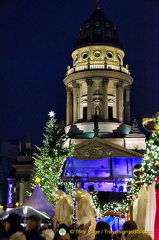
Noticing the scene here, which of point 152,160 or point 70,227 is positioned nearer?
point 70,227

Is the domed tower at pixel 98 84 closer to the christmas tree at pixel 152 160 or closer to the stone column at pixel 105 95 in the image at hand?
the stone column at pixel 105 95

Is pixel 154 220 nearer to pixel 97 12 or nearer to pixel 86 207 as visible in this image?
pixel 86 207

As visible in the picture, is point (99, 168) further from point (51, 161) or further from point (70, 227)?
point (70, 227)

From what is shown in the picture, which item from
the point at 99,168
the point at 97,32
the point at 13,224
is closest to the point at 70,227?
the point at 13,224

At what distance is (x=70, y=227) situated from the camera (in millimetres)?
12016

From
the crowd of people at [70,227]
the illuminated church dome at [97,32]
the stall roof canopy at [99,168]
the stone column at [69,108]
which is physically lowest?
the crowd of people at [70,227]

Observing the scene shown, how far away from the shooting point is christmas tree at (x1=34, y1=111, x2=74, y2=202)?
43.6m

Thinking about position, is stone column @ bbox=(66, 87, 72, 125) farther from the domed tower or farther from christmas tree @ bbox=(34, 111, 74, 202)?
christmas tree @ bbox=(34, 111, 74, 202)

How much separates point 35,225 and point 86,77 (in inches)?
2416

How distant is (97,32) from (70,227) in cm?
6297

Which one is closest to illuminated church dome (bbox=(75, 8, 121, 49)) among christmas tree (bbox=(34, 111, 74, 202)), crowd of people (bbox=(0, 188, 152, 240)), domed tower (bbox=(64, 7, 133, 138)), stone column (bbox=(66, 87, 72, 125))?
domed tower (bbox=(64, 7, 133, 138))

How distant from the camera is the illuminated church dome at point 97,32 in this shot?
72.3m

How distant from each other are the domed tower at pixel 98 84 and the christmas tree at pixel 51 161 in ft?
55.4

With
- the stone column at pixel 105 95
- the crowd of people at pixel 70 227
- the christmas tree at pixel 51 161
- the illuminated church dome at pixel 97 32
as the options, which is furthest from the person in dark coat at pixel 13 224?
the illuminated church dome at pixel 97 32
